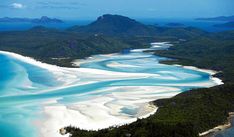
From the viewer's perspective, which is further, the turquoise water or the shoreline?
the turquoise water

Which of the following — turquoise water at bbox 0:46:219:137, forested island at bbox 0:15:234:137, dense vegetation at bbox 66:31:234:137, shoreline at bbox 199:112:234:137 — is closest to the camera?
dense vegetation at bbox 66:31:234:137

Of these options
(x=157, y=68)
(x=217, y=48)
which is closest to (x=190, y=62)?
(x=157, y=68)

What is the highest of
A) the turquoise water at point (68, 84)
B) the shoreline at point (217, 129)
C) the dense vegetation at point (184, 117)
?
the dense vegetation at point (184, 117)

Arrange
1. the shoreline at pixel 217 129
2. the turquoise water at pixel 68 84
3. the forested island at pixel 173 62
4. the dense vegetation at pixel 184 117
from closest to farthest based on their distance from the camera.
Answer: the dense vegetation at pixel 184 117 < the forested island at pixel 173 62 < the shoreline at pixel 217 129 < the turquoise water at pixel 68 84

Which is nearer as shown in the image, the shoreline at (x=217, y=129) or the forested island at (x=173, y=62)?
the forested island at (x=173, y=62)

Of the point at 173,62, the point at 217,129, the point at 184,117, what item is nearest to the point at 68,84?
the point at 184,117

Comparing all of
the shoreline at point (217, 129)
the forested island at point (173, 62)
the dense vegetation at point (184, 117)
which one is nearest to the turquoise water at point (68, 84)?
the forested island at point (173, 62)

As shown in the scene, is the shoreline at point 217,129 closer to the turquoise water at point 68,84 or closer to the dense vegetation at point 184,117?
the dense vegetation at point 184,117

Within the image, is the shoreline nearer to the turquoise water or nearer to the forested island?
the forested island

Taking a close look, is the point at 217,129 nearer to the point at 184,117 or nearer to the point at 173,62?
the point at 184,117

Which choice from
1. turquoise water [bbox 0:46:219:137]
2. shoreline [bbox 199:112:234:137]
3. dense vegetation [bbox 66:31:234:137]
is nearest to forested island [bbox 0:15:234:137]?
dense vegetation [bbox 66:31:234:137]
